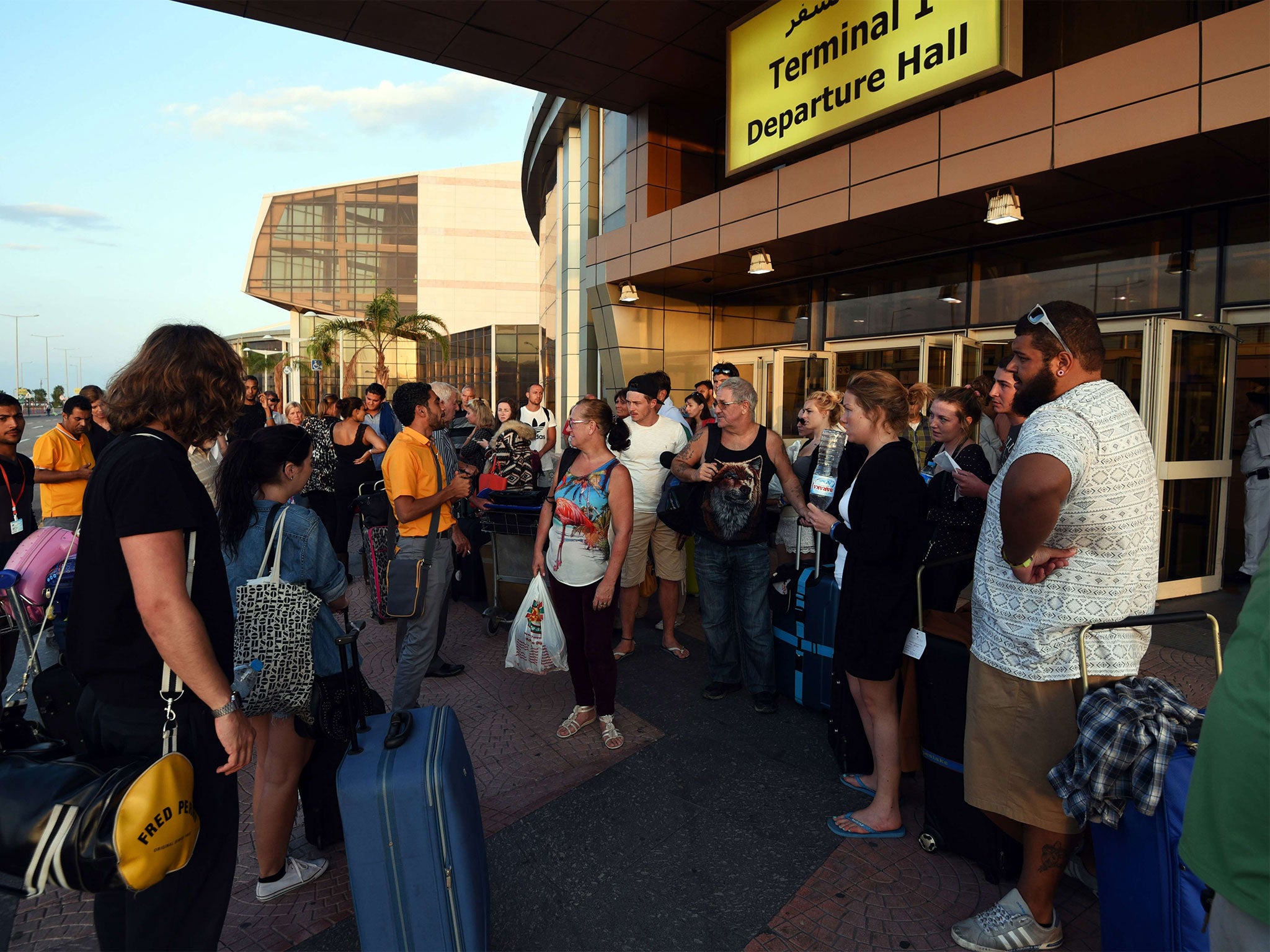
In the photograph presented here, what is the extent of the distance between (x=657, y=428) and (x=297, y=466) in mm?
3348

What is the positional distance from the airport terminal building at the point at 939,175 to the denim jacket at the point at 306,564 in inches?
257

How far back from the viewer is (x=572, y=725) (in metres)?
4.17

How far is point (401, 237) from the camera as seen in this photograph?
51.0m

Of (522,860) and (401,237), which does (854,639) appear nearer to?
(522,860)

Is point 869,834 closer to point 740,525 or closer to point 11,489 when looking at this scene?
point 740,525

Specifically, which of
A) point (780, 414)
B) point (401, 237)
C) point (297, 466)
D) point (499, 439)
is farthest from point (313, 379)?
point (297, 466)

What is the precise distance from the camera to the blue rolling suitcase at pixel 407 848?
7.10 ft

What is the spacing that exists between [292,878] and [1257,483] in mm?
8434

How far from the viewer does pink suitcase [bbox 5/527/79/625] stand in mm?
3350

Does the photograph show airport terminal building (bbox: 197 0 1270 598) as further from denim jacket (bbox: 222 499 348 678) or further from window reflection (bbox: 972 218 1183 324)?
denim jacket (bbox: 222 499 348 678)

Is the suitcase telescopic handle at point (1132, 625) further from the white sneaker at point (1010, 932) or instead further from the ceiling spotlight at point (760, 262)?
the ceiling spotlight at point (760, 262)

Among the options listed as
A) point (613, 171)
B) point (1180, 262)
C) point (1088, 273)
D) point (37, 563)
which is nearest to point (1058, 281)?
point (1088, 273)

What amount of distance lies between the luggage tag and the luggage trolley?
3307 mm

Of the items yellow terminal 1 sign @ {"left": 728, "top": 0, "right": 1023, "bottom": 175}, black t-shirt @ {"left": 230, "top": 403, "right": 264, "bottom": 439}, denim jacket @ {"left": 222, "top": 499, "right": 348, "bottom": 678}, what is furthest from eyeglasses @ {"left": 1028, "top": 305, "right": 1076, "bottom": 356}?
black t-shirt @ {"left": 230, "top": 403, "right": 264, "bottom": 439}
